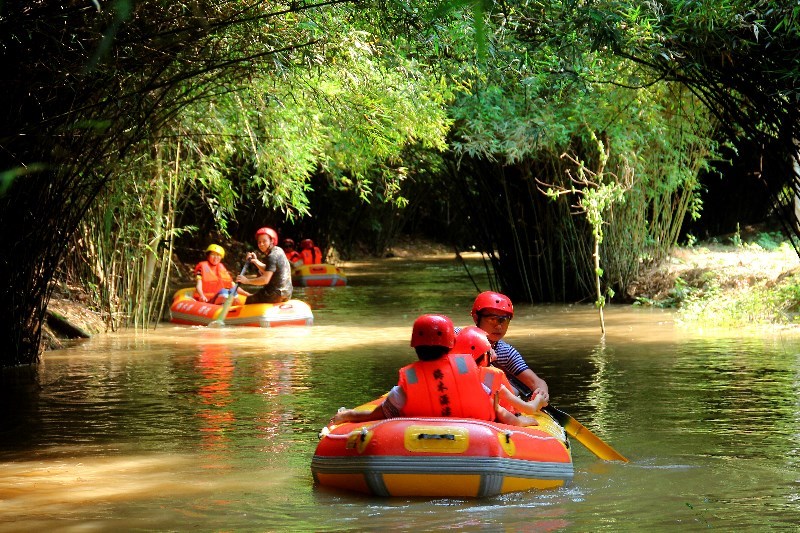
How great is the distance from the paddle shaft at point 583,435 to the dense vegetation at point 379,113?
203 centimetres

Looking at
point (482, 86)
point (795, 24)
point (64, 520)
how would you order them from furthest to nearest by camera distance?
point (482, 86)
point (795, 24)
point (64, 520)

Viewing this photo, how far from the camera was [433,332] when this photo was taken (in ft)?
17.3

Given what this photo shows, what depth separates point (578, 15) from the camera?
7797 millimetres

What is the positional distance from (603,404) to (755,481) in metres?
2.41

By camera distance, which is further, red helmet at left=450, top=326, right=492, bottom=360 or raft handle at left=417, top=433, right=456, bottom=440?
red helmet at left=450, top=326, right=492, bottom=360

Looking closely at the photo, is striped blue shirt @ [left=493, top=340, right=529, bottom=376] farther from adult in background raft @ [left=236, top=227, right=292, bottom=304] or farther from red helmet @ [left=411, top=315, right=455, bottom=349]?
adult in background raft @ [left=236, top=227, right=292, bottom=304]

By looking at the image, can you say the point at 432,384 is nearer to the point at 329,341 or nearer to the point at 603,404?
the point at 603,404

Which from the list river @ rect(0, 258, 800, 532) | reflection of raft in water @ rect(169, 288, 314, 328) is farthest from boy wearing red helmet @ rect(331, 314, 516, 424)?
reflection of raft in water @ rect(169, 288, 314, 328)

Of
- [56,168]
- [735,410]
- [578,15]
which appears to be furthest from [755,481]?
[56,168]

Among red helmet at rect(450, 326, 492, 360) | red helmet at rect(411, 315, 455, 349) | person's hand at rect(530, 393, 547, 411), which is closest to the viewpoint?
red helmet at rect(411, 315, 455, 349)

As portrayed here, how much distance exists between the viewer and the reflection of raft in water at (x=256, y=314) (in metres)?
13.8

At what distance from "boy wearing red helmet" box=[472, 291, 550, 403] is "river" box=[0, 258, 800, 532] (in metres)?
0.51

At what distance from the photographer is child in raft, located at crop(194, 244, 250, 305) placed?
14.7 meters

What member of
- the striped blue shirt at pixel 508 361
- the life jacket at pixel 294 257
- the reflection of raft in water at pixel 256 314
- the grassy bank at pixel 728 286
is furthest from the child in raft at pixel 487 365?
the life jacket at pixel 294 257
